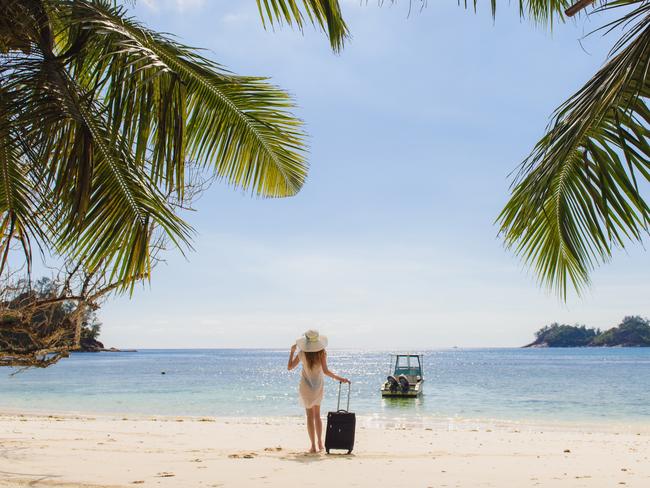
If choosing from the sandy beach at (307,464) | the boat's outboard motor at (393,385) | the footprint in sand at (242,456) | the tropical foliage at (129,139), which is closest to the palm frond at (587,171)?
the tropical foliage at (129,139)

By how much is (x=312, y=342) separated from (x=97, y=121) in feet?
14.4

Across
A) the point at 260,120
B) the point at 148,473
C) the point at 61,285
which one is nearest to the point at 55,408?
the point at 61,285

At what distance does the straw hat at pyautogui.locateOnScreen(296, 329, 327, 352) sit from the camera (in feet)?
22.5

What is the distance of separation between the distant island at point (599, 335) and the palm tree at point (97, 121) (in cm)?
17151

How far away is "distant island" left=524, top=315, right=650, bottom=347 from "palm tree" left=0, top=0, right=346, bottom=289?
563 ft

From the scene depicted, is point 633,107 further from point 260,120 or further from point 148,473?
point 148,473

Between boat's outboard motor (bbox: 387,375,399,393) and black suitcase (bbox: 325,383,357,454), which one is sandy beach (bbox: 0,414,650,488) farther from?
boat's outboard motor (bbox: 387,375,399,393)

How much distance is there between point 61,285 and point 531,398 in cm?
2767

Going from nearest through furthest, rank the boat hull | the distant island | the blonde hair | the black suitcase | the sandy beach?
1. the sandy beach
2. the blonde hair
3. the black suitcase
4. the boat hull
5. the distant island

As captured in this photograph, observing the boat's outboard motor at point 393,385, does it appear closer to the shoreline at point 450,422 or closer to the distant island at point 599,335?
the shoreline at point 450,422

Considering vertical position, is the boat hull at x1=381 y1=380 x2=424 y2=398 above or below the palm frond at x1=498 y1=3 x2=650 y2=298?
below

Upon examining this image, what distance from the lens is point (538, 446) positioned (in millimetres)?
9531

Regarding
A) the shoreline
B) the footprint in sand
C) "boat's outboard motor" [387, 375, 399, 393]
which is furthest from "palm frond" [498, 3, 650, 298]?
"boat's outboard motor" [387, 375, 399, 393]

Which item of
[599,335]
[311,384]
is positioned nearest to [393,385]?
[311,384]
